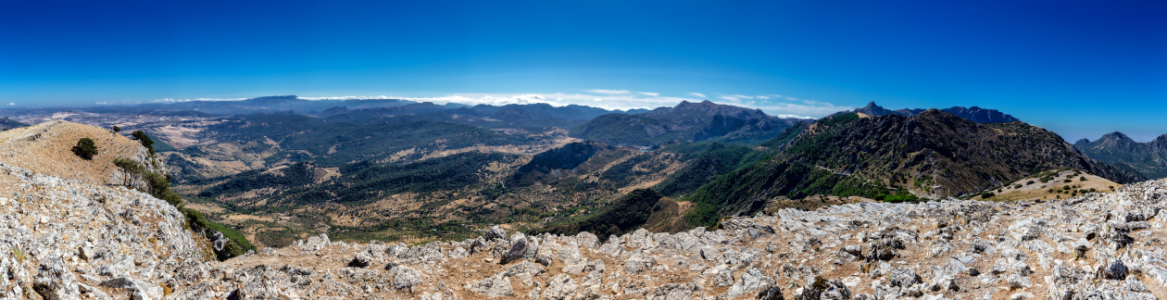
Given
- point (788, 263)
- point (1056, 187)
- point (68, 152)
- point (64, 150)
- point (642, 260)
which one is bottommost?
point (642, 260)

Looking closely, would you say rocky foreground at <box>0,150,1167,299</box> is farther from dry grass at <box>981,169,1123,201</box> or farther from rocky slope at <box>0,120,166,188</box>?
dry grass at <box>981,169,1123,201</box>

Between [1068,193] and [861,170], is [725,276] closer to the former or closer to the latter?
[1068,193]

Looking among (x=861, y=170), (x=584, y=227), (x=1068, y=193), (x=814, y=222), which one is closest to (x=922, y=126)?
(x=861, y=170)

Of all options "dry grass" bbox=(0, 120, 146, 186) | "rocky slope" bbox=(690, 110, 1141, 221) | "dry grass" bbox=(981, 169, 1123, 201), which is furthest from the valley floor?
"rocky slope" bbox=(690, 110, 1141, 221)

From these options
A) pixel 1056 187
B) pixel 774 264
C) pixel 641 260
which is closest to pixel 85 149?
pixel 641 260

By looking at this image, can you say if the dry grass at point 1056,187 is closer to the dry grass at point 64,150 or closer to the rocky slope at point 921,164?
the rocky slope at point 921,164

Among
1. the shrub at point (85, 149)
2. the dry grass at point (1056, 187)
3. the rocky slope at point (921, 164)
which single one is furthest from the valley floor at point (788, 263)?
the rocky slope at point (921, 164)

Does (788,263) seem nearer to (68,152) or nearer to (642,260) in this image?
(642,260)
